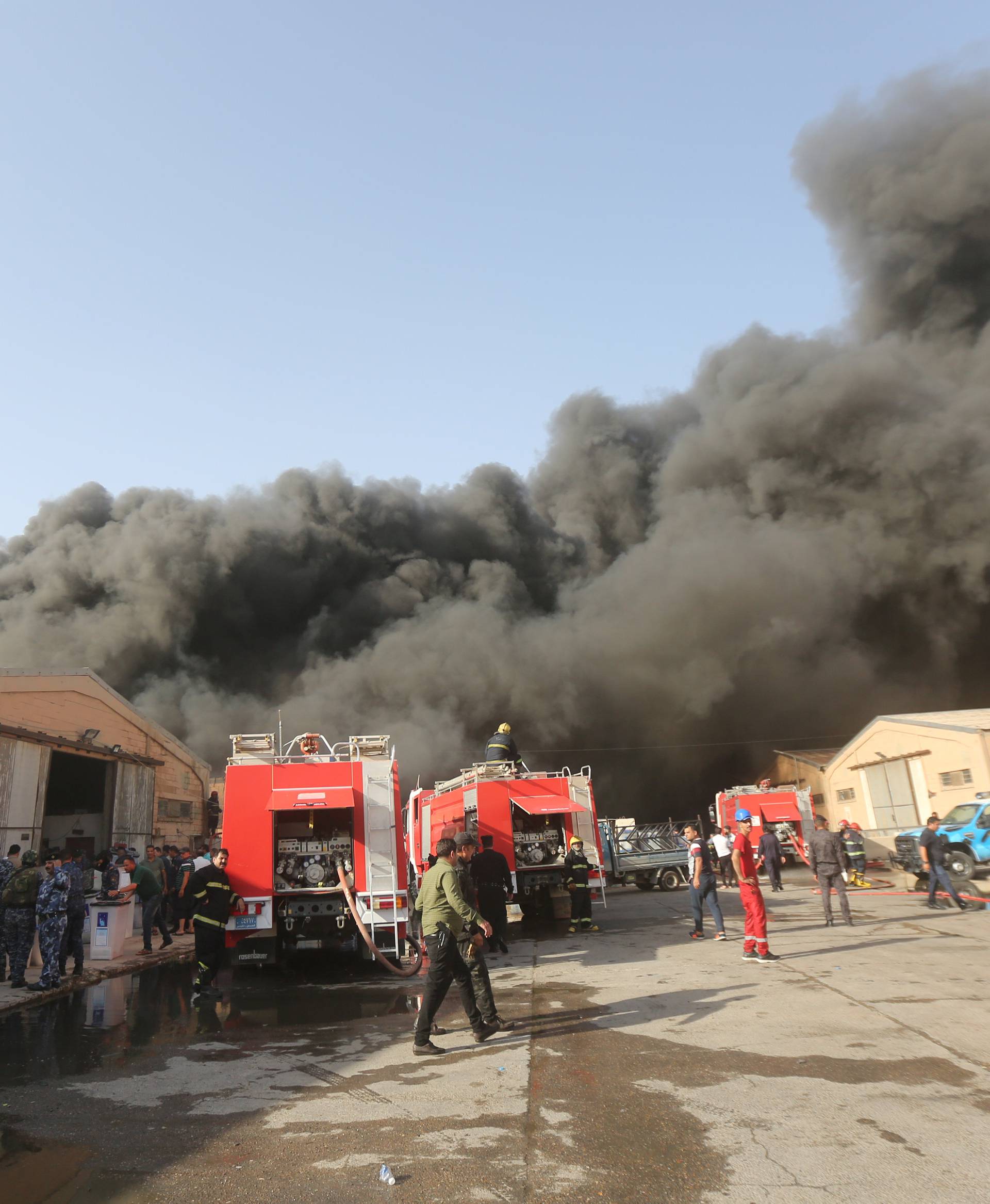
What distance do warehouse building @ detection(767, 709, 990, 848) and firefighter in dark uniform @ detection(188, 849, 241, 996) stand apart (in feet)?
63.5

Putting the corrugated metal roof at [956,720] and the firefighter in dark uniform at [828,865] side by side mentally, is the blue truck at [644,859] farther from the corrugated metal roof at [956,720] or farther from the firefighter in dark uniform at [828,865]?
the firefighter in dark uniform at [828,865]

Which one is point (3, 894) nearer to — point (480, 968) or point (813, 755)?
point (480, 968)

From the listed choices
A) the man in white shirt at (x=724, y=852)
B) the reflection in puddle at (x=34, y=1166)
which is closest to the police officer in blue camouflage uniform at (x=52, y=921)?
the reflection in puddle at (x=34, y=1166)

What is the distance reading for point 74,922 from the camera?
8.34 metres

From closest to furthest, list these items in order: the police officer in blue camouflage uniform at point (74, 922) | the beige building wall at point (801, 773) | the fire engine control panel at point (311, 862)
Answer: the police officer in blue camouflage uniform at point (74, 922), the fire engine control panel at point (311, 862), the beige building wall at point (801, 773)

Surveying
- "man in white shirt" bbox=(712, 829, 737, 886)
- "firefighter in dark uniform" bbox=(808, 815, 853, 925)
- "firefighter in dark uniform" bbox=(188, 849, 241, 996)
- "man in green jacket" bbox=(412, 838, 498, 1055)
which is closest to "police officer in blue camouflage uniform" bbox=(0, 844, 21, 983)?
"firefighter in dark uniform" bbox=(188, 849, 241, 996)

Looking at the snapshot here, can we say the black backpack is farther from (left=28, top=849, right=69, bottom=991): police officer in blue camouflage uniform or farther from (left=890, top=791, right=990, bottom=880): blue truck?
(left=890, top=791, right=990, bottom=880): blue truck

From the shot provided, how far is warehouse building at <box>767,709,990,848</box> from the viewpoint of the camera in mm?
21125

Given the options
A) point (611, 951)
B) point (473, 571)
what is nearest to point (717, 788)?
point (473, 571)

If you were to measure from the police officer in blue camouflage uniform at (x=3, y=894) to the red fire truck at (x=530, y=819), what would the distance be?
507 centimetres

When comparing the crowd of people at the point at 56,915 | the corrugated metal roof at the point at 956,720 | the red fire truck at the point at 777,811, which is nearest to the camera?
the crowd of people at the point at 56,915

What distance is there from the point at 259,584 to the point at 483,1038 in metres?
35.1

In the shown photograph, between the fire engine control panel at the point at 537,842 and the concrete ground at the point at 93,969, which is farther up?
the fire engine control panel at the point at 537,842

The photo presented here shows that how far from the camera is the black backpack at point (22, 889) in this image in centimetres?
791
